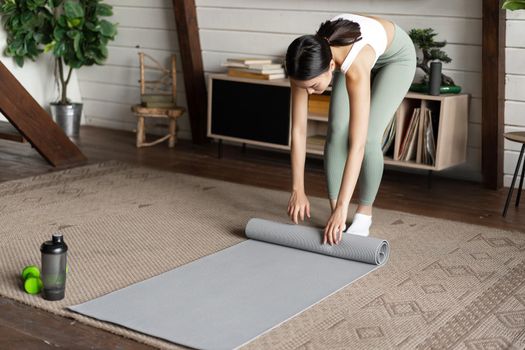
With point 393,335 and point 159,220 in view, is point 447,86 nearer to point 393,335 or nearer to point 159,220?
point 159,220

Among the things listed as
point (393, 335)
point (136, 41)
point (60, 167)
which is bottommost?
point (393, 335)

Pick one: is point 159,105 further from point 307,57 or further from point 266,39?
point 307,57

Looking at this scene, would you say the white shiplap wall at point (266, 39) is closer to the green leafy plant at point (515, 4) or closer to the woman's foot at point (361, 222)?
the green leafy plant at point (515, 4)

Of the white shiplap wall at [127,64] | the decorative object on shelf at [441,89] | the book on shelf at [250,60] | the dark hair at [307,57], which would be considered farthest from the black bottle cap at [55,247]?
the white shiplap wall at [127,64]

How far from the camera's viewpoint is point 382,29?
2961mm

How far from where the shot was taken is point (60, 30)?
545cm

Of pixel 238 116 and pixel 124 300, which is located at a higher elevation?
pixel 238 116

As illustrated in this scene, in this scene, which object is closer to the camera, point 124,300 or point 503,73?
point 124,300

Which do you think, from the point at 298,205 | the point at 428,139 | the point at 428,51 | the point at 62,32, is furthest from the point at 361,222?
the point at 62,32

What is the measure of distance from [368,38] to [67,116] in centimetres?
335

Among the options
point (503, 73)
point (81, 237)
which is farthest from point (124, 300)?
point (503, 73)

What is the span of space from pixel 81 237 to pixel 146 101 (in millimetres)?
2335

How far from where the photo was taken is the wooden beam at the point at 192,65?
5.19 meters

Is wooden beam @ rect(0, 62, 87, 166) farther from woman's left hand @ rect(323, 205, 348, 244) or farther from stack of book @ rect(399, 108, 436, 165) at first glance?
woman's left hand @ rect(323, 205, 348, 244)
